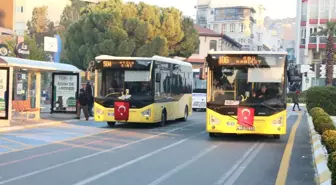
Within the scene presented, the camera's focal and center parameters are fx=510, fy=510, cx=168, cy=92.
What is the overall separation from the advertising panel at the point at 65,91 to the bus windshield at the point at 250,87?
10.7 meters

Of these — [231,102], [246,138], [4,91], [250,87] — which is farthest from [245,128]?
[4,91]

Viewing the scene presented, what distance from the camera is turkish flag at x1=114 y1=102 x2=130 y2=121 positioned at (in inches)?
811

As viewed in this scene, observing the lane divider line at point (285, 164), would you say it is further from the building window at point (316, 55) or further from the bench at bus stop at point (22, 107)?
the building window at point (316, 55)

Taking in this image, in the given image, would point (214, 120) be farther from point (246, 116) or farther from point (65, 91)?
point (65, 91)

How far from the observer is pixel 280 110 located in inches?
642

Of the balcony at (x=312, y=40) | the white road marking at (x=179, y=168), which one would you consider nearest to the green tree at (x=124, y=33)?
the balcony at (x=312, y=40)

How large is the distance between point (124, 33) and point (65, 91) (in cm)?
1980

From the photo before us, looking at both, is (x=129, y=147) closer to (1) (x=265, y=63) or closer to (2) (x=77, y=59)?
(1) (x=265, y=63)

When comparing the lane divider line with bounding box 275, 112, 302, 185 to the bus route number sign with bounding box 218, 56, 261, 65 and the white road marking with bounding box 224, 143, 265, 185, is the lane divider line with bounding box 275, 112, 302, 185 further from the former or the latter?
the bus route number sign with bounding box 218, 56, 261, 65

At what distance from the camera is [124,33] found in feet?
147

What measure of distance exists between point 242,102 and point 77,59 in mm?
33455

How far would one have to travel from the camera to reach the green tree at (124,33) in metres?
45.0

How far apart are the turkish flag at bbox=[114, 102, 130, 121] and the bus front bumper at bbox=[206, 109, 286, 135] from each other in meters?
4.89

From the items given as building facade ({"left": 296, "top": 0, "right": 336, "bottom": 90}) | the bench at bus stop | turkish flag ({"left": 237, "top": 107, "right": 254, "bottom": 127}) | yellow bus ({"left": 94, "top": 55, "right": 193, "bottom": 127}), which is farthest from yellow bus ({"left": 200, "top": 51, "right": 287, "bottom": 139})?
building facade ({"left": 296, "top": 0, "right": 336, "bottom": 90})
